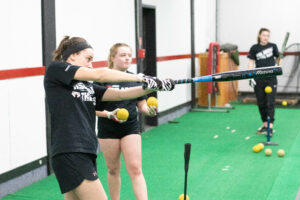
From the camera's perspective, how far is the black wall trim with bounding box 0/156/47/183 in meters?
5.50

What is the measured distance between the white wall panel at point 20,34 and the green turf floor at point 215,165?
157cm

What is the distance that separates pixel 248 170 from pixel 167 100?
177 inches

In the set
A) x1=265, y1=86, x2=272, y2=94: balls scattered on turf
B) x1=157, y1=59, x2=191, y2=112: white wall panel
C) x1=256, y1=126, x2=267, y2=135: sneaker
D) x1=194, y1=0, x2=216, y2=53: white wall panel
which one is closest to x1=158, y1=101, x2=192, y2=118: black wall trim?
x1=157, y1=59, x2=191, y2=112: white wall panel

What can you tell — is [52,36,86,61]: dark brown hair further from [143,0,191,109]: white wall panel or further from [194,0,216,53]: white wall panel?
[194,0,216,53]: white wall panel

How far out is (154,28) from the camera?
10008 millimetres

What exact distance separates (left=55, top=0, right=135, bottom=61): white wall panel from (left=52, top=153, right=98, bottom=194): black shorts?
12.3 feet

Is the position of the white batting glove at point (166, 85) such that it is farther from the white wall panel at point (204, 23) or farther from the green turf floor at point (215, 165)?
the white wall panel at point (204, 23)

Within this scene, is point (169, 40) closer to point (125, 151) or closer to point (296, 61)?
point (296, 61)

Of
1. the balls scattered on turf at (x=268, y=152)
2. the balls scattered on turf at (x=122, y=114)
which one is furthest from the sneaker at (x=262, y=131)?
the balls scattered on turf at (x=122, y=114)

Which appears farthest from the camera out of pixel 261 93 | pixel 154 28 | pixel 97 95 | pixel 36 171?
pixel 154 28

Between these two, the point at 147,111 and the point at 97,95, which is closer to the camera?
the point at 97,95

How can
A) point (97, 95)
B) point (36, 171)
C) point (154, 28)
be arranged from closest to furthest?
point (97, 95) < point (36, 171) < point (154, 28)

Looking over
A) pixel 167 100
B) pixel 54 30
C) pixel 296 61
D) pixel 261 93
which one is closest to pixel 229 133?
pixel 261 93

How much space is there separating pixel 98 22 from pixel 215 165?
2919 millimetres
